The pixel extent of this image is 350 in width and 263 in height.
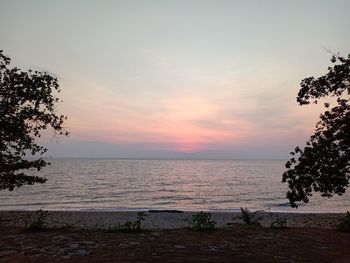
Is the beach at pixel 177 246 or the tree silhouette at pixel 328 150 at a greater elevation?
the tree silhouette at pixel 328 150

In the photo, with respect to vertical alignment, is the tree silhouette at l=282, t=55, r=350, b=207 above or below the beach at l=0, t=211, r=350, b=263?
above

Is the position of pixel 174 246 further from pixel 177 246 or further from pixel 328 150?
pixel 328 150

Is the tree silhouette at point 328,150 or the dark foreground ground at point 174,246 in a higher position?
the tree silhouette at point 328,150

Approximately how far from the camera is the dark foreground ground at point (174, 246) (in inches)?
386

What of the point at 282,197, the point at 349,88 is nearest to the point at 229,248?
the point at 349,88

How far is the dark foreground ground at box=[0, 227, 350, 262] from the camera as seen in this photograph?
32.2ft

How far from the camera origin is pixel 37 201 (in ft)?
168

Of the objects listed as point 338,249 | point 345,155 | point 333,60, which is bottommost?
point 338,249

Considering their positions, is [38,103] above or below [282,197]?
above

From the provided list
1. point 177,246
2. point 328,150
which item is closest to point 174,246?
point 177,246

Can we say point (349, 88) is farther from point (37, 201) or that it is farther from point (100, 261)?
point (37, 201)

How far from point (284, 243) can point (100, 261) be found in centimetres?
617

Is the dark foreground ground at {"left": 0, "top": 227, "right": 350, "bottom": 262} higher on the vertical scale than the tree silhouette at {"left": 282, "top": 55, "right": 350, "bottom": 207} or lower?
lower

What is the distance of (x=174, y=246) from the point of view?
36.6ft
